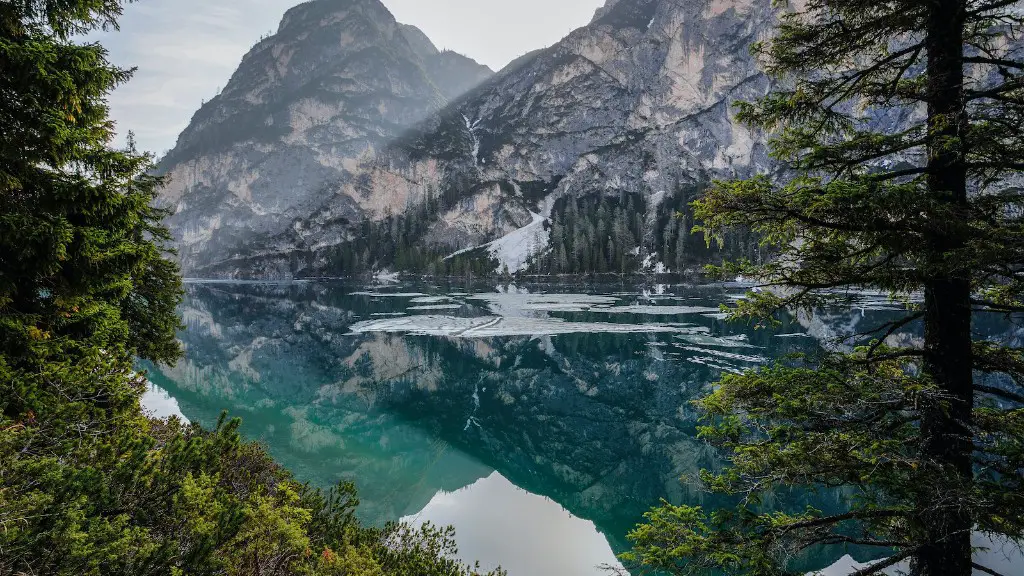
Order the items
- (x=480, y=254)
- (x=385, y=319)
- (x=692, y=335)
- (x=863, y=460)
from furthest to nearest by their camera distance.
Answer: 1. (x=480, y=254)
2. (x=385, y=319)
3. (x=692, y=335)
4. (x=863, y=460)

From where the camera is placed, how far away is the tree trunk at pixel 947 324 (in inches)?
162

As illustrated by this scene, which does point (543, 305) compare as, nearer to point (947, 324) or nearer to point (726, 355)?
point (726, 355)

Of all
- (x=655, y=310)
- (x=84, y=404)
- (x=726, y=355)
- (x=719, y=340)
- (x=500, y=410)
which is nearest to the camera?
(x=84, y=404)

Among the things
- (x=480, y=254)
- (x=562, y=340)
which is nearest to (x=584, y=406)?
(x=562, y=340)

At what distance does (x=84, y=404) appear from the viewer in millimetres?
5523

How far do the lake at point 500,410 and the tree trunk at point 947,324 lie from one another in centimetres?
240

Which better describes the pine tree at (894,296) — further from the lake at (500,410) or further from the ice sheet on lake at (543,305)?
the ice sheet on lake at (543,305)

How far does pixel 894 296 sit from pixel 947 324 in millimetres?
593

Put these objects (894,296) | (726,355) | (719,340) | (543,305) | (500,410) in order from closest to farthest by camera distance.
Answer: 1. (894,296)
2. (500,410)
3. (726,355)
4. (719,340)
5. (543,305)

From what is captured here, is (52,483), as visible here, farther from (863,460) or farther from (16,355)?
(863,460)

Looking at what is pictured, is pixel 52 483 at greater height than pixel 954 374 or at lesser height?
lesser

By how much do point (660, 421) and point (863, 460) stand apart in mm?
20276

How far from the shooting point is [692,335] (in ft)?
136

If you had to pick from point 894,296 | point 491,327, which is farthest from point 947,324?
point 491,327
